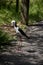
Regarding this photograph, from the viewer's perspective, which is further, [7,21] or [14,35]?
[7,21]

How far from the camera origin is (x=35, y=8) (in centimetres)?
1373

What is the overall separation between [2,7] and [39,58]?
276 inches

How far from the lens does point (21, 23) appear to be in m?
11.0

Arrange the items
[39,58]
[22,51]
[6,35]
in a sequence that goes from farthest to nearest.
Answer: [6,35]
[22,51]
[39,58]

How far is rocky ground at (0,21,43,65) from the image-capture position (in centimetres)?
636

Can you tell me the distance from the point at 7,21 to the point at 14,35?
2544 millimetres

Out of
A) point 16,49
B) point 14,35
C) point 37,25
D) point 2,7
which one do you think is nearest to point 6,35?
point 14,35

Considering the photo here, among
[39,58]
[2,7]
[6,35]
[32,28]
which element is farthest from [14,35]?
[2,7]

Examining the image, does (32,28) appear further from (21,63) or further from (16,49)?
(21,63)

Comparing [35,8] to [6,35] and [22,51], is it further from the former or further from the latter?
[22,51]

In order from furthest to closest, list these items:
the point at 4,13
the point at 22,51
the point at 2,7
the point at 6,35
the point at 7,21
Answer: the point at 2,7, the point at 4,13, the point at 7,21, the point at 6,35, the point at 22,51

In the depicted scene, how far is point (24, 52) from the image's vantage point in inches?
281

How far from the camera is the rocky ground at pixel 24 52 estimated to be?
6355mm

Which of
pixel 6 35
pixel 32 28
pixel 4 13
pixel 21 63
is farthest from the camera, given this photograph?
pixel 4 13
